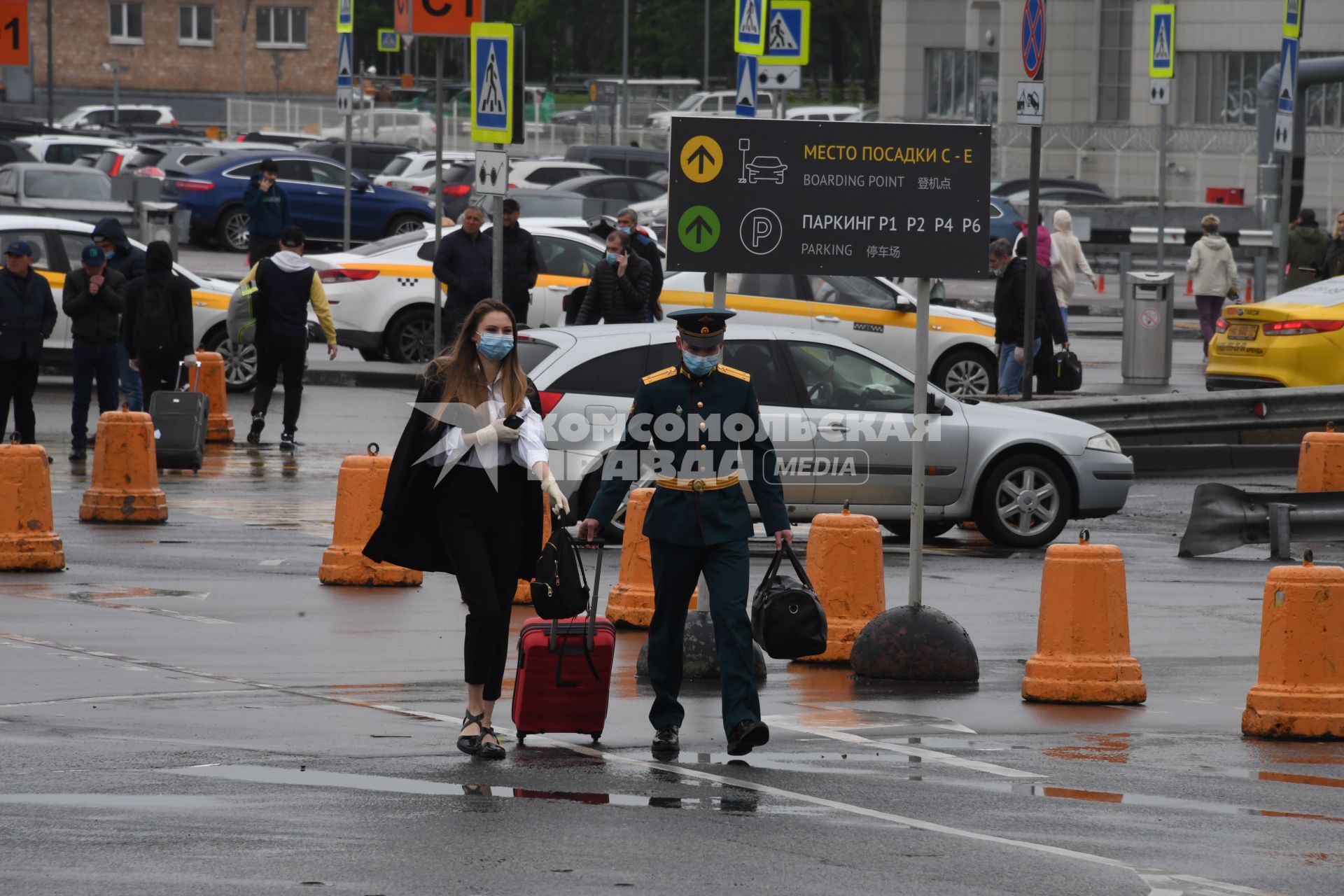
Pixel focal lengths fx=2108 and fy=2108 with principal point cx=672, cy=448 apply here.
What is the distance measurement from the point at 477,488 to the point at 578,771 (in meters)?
1.19

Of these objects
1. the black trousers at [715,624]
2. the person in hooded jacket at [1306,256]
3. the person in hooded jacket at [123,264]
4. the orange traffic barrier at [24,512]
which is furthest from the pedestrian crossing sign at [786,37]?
the black trousers at [715,624]

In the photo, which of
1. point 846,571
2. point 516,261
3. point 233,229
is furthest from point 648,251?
point 233,229

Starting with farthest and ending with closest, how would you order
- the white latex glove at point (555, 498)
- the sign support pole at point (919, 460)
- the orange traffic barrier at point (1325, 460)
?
the orange traffic barrier at point (1325, 460)
the sign support pole at point (919, 460)
the white latex glove at point (555, 498)

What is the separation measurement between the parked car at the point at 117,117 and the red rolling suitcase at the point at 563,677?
6002 centimetres

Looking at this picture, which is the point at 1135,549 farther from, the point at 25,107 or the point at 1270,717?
the point at 25,107

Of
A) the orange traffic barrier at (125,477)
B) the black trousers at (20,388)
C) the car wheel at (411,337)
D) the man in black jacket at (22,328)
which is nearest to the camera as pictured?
the orange traffic barrier at (125,477)

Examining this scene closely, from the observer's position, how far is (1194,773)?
26.7 ft

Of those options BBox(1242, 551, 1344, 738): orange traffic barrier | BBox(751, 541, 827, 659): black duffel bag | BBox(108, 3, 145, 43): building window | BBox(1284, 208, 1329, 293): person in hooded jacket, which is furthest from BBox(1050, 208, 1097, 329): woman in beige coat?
BBox(108, 3, 145, 43): building window

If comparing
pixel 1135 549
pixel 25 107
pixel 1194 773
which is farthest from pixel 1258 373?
pixel 25 107

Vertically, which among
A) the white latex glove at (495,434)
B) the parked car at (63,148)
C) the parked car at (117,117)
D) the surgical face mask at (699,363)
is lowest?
the white latex glove at (495,434)

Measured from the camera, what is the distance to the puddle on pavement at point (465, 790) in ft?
24.0

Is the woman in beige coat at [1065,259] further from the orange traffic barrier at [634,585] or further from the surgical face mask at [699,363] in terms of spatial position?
the surgical face mask at [699,363]

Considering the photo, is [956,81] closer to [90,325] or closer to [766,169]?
[90,325]

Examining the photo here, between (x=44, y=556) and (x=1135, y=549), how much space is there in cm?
742
